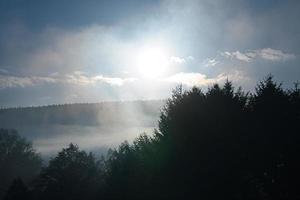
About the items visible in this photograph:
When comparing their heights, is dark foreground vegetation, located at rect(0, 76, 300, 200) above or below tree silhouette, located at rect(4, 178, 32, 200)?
above

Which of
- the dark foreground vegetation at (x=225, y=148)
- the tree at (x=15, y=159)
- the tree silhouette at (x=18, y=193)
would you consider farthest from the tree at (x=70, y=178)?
the tree at (x=15, y=159)

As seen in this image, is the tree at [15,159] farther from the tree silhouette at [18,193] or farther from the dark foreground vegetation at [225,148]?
the dark foreground vegetation at [225,148]

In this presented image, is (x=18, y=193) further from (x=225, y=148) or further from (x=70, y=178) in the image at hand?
(x=225, y=148)

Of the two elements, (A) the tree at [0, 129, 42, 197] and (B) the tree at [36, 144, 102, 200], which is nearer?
(B) the tree at [36, 144, 102, 200]

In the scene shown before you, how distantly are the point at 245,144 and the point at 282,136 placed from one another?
9.48 feet

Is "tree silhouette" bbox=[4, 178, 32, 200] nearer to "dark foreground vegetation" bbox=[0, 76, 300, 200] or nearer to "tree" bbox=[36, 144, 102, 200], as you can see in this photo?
"tree" bbox=[36, 144, 102, 200]

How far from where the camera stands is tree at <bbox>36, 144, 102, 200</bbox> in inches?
2184

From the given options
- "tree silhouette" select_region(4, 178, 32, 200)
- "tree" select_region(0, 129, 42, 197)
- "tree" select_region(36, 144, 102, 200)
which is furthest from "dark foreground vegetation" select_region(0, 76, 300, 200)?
"tree" select_region(0, 129, 42, 197)

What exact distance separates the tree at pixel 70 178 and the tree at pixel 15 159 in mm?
37401

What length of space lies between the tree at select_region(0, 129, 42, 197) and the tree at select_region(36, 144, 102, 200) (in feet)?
123

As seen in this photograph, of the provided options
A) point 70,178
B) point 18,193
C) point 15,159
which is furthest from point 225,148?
point 15,159

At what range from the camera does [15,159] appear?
338 ft

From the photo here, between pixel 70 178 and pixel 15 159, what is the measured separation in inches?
1981

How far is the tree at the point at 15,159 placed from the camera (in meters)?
98.6
